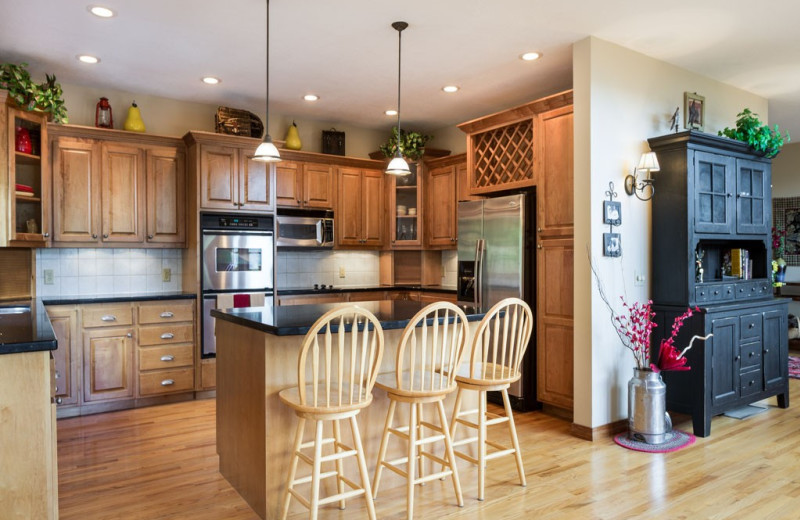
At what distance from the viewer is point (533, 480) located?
10.3 feet

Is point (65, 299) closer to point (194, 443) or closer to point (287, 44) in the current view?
point (194, 443)

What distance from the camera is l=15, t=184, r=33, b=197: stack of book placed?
428cm

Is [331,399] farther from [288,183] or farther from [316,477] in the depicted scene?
[288,183]

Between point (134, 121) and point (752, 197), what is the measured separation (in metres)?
5.21

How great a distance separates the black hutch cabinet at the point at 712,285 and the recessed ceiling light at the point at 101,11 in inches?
148

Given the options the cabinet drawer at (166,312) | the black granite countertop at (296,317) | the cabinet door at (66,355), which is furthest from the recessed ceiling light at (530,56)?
the cabinet door at (66,355)

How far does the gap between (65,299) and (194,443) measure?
1.77 metres

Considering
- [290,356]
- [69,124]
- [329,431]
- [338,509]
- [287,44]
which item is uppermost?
[287,44]

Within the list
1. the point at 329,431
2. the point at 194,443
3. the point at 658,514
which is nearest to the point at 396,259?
the point at 194,443

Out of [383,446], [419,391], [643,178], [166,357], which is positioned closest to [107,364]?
[166,357]

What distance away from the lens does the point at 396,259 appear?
21.7 feet

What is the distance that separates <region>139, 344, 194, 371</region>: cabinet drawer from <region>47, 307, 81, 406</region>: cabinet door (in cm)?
49

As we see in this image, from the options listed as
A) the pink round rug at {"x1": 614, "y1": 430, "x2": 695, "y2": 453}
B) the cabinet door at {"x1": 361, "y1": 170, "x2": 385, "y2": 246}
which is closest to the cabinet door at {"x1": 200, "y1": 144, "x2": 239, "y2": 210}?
the cabinet door at {"x1": 361, "y1": 170, "x2": 385, "y2": 246}

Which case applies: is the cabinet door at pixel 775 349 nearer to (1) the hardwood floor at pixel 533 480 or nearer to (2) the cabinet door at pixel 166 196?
(1) the hardwood floor at pixel 533 480
